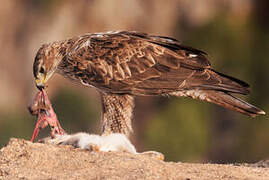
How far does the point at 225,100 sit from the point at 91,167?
8.71 feet

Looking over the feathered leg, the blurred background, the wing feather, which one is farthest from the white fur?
the blurred background

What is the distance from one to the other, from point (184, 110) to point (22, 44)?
8581 mm

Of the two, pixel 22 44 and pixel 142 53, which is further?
pixel 22 44

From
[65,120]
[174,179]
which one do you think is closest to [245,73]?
[65,120]

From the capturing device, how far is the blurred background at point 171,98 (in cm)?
2283

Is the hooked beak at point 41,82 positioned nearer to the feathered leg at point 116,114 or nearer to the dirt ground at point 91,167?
the feathered leg at point 116,114

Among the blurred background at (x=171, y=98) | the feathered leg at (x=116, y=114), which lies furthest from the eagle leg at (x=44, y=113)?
the blurred background at (x=171, y=98)

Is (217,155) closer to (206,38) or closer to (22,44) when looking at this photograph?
(206,38)

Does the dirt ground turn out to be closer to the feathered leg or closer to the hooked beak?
the feathered leg

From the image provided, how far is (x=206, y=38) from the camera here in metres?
23.8

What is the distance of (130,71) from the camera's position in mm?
8453

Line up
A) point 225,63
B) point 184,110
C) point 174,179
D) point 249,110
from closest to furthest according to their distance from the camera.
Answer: point 174,179 → point 249,110 → point 225,63 → point 184,110

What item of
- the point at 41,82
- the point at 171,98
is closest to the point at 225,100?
the point at 41,82

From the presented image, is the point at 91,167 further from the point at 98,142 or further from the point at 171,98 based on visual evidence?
the point at 171,98
